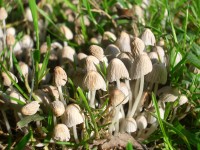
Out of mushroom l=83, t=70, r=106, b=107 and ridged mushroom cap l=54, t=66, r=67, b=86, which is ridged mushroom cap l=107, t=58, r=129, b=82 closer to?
mushroom l=83, t=70, r=106, b=107

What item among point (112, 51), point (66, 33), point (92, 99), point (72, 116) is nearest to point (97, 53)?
point (112, 51)

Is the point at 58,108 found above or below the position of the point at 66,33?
below

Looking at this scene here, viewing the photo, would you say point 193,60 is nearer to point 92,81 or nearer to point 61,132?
point 92,81

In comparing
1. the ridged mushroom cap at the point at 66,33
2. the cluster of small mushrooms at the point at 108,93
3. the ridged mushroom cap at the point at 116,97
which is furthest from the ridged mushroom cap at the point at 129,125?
the ridged mushroom cap at the point at 66,33

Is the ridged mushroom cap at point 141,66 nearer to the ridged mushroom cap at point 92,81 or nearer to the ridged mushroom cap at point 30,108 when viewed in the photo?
the ridged mushroom cap at point 92,81

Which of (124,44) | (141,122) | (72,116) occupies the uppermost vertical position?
(124,44)

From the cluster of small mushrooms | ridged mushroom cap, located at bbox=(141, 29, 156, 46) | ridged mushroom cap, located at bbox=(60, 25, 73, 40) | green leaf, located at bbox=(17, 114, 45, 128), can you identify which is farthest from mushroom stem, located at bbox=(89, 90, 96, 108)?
ridged mushroom cap, located at bbox=(60, 25, 73, 40)
